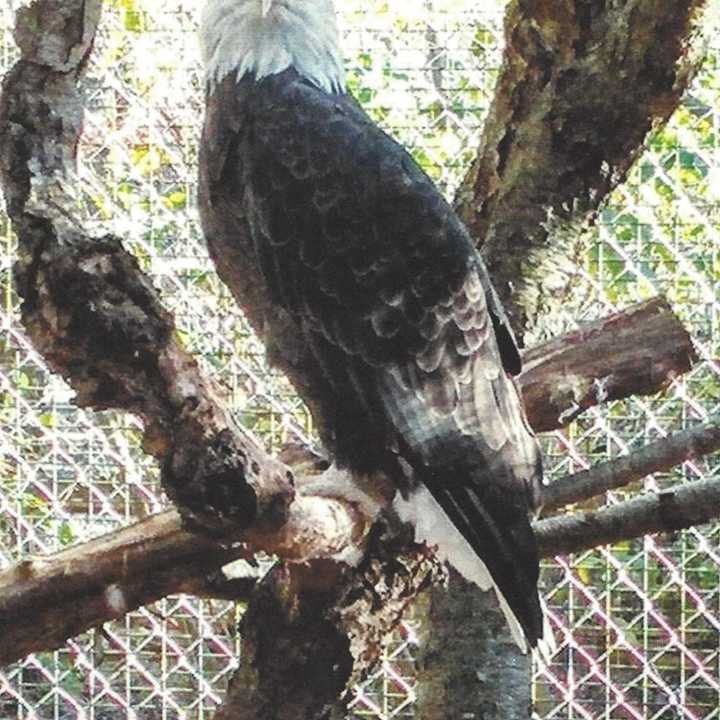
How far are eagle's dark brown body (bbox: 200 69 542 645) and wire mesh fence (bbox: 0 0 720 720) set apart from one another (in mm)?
648

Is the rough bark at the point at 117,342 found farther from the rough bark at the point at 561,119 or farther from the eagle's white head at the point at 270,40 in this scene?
the rough bark at the point at 561,119

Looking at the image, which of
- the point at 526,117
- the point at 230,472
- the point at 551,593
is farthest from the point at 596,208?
the point at 230,472

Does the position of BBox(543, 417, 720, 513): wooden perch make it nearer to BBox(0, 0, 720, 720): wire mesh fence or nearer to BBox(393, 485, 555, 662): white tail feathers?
BBox(393, 485, 555, 662): white tail feathers

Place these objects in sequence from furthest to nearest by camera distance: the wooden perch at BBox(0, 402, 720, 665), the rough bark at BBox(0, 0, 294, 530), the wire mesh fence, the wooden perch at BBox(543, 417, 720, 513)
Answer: the wire mesh fence
the wooden perch at BBox(543, 417, 720, 513)
the wooden perch at BBox(0, 402, 720, 665)
the rough bark at BBox(0, 0, 294, 530)

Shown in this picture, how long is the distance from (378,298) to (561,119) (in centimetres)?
47

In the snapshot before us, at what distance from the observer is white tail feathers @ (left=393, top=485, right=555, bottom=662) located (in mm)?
1839

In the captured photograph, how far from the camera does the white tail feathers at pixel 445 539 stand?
1839 mm

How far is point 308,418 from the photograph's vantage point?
251cm

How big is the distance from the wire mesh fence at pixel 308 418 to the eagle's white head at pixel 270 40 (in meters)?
0.45

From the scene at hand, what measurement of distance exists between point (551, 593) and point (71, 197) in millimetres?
1552

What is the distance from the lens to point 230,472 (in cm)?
126

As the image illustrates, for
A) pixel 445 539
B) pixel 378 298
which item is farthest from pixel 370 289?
pixel 445 539

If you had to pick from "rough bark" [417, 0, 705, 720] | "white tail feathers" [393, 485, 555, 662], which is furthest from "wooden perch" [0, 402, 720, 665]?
"rough bark" [417, 0, 705, 720]

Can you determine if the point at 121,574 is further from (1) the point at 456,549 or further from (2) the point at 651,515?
(2) the point at 651,515
